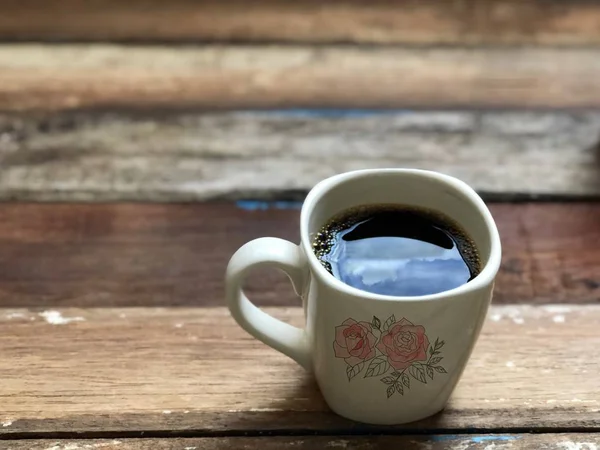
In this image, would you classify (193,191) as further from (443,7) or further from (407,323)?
(443,7)

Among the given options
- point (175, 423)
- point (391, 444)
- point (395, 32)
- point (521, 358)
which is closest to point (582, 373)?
point (521, 358)

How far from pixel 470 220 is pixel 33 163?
41 cm

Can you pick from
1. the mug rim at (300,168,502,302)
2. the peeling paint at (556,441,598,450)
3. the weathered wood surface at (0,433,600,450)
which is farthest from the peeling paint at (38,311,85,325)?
the peeling paint at (556,441,598,450)

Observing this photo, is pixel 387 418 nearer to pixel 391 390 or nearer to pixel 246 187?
pixel 391 390

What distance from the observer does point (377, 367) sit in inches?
18.6

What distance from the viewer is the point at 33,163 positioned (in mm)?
713

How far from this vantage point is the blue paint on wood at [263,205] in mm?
679

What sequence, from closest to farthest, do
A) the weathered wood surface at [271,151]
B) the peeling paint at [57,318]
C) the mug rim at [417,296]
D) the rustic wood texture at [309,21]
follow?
the mug rim at [417,296], the peeling paint at [57,318], the weathered wood surface at [271,151], the rustic wood texture at [309,21]

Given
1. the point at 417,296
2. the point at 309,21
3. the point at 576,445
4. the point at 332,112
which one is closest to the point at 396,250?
the point at 417,296

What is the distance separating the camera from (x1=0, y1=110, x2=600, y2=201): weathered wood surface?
0.69 metres

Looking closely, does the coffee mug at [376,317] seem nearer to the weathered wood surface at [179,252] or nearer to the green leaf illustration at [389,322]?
the green leaf illustration at [389,322]

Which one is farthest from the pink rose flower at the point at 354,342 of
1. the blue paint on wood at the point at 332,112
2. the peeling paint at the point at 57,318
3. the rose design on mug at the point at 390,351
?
the blue paint on wood at the point at 332,112

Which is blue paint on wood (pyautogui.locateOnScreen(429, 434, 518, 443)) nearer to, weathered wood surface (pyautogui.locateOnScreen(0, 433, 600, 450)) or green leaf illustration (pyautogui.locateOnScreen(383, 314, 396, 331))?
weathered wood surface (pyautogui.locateOnScreen(0, 433, 600, 450))

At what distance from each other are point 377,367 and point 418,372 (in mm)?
26
